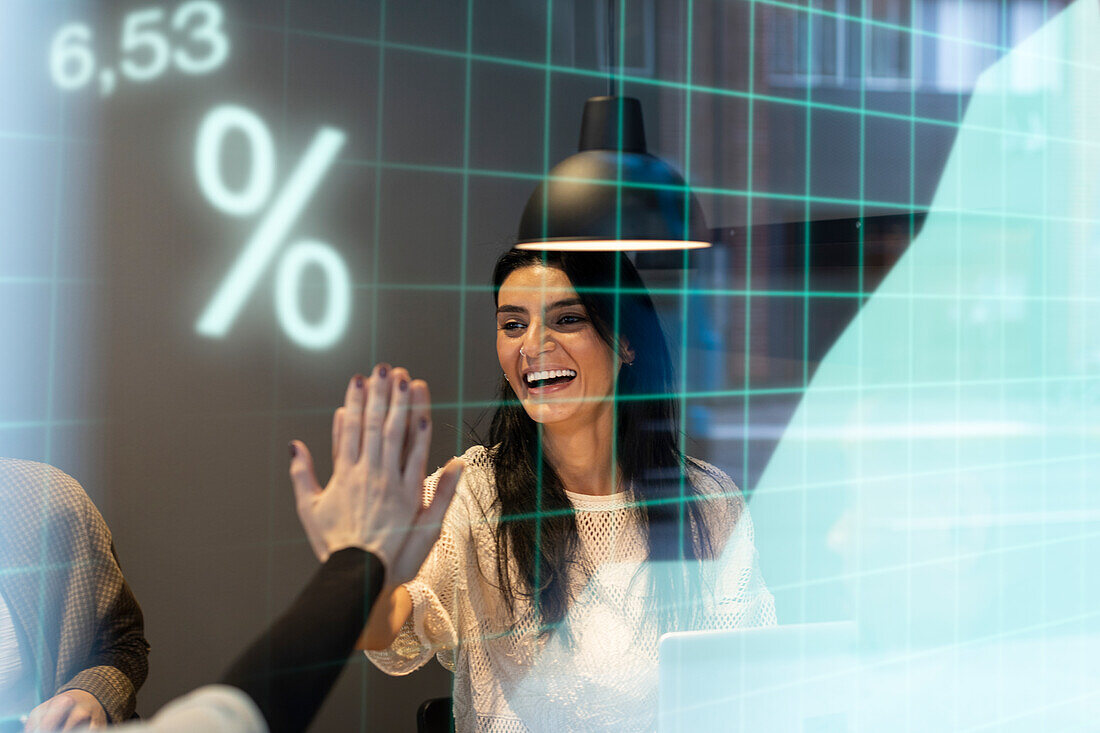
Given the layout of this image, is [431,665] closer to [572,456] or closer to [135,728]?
[572,456]

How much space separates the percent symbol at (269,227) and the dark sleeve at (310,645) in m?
0.67

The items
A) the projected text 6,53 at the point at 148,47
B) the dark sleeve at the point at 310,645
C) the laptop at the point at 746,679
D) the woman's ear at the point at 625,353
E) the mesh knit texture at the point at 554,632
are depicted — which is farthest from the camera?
the woman's ear at the point at 625,353

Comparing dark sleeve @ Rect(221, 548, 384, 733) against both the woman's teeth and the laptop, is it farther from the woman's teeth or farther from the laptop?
the woman's teeth

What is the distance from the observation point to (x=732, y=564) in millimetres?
1179

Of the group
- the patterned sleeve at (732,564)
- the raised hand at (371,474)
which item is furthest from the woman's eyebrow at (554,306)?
the raised hand at (371,474)

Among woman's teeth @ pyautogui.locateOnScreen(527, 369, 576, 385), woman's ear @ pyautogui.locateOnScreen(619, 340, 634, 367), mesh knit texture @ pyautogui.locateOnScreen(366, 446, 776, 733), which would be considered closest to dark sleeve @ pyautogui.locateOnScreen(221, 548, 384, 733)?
mesh knit texture @ pyautogui.locateOnScreen(366, 446, 776, 733)

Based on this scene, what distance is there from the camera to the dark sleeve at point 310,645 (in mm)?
432

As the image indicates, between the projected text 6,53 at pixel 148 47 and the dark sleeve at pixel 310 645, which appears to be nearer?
the dark sleeve at pixel 310 645

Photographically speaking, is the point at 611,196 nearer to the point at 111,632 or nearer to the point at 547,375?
the point at 547,375

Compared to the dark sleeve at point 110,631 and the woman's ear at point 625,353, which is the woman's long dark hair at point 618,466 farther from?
the dark sleeve at point 110,631

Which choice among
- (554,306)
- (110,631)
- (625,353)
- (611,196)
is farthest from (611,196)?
(110,631)

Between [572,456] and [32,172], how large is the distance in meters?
0.73

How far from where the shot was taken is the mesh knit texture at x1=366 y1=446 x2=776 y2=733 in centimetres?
104

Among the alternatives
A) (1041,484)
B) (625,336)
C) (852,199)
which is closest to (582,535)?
(625,336)
